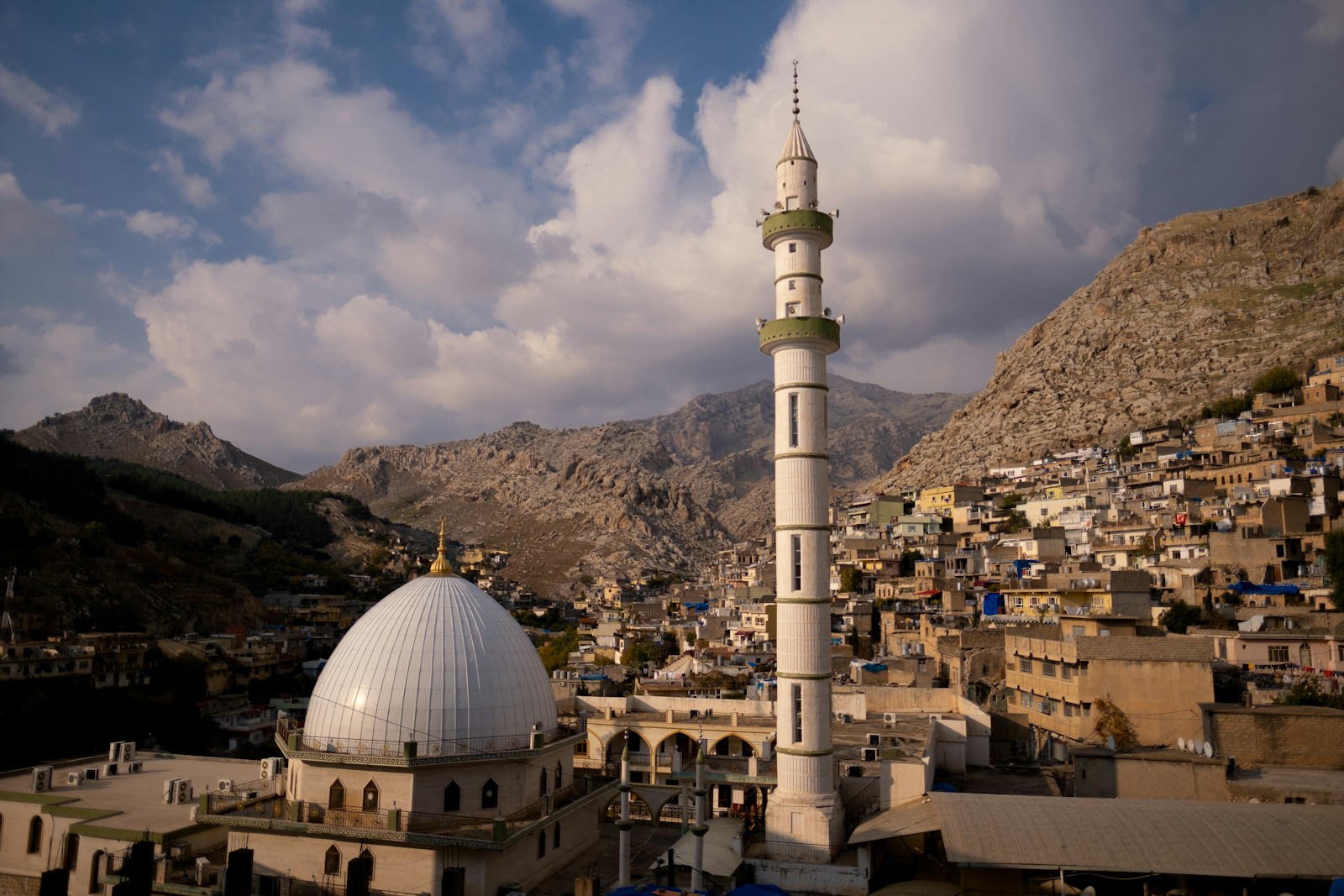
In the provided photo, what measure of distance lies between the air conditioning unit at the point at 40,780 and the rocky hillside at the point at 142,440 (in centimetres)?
15645

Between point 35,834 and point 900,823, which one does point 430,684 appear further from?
point 900,823

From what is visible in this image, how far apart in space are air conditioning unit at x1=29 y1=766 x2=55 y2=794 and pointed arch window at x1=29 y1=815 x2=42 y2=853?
1.67 meters

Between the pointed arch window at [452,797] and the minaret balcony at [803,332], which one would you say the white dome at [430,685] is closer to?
the pointed arch window at [452,797]

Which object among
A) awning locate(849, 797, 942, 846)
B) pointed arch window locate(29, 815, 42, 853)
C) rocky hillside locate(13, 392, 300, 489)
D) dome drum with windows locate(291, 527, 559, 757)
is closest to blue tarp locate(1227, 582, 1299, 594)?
awning locate(849, 797, 942, 846)

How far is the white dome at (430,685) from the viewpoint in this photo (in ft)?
59.8

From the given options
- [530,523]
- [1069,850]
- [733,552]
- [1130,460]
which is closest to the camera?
[1069,850]

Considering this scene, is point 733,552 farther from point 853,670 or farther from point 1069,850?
point 1069,850

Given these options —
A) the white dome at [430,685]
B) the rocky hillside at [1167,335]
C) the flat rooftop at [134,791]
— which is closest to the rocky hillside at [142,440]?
the rocky hillside at [1167,335]

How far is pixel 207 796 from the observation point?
1855 centimetres

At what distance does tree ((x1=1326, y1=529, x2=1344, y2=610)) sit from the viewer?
119 ft

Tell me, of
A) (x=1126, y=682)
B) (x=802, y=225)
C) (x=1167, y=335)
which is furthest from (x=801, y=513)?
(x=1167, y=335)

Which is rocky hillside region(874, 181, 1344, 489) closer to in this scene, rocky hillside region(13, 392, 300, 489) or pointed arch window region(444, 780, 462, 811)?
pointed arch window region(444, 780, 462, 811)

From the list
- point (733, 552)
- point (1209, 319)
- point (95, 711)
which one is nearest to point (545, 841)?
point (95, 711)

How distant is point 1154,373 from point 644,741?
83.5 m
